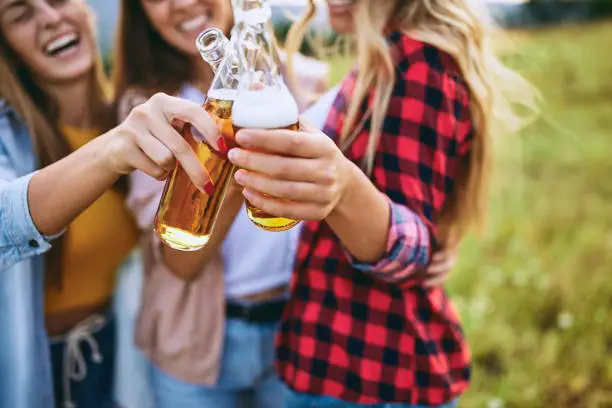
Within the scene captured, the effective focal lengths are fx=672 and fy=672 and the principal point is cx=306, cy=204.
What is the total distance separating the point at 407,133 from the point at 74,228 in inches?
41.1

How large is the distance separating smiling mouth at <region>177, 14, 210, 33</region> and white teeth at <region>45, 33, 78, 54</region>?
12.6 inches

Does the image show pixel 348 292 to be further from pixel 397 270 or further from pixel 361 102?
pixel 361 102

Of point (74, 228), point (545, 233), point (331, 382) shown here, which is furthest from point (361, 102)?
point (545, 233)

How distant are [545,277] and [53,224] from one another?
2.96m

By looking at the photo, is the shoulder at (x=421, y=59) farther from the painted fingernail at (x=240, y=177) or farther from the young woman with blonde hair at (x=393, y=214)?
the painted fingernail at (x=240, y=177)

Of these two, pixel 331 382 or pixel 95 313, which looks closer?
pixel 331 382

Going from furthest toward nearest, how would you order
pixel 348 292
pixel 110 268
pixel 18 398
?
pixel 110 268 < pixel 18 398 < pixel 348 292

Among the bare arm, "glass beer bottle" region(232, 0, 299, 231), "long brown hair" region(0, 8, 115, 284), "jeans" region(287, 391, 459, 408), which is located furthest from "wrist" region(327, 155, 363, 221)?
"long brown hair" region(0, 8, 115, 284)

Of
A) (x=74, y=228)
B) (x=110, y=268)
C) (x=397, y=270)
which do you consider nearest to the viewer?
(x=397, y=270)

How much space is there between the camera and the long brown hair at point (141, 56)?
6.40 ft

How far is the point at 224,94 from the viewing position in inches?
40.9

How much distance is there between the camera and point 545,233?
4.11 meters

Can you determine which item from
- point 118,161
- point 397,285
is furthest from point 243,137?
point 397,285

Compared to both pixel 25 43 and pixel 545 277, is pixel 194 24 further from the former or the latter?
pixel 545 277
